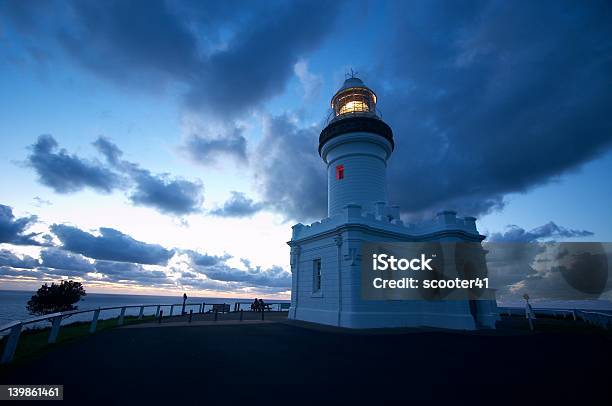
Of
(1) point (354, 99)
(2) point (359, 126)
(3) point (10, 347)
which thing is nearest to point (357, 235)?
(2) point (359, 126)

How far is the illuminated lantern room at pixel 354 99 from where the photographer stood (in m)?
20.7

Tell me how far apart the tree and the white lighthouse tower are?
30.7 m

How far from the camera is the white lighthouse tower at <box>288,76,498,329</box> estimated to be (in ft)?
49.3

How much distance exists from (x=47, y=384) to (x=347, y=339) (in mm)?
8608

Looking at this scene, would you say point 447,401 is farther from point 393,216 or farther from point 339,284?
point 393,216

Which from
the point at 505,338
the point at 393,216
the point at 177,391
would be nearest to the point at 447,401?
the point at 177,391

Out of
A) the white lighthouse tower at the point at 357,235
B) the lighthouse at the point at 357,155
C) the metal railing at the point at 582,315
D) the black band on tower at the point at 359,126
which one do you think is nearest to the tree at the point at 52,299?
the white lighthouse tower at the point at 357,235

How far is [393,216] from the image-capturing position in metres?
19.1

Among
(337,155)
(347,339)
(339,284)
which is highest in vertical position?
(337,155)

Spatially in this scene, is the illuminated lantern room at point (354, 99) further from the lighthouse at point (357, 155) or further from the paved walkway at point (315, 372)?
the paved walkway at point (315, 372)

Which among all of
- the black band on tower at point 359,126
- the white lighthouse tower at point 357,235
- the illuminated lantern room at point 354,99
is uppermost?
the illuminated lantern room at point 354,99

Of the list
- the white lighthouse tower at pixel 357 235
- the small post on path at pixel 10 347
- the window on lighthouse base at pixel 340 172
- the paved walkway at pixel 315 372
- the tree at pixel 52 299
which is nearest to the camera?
the paved walkway at pixel 315 372

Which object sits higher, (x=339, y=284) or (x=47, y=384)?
(x=339, y=284)

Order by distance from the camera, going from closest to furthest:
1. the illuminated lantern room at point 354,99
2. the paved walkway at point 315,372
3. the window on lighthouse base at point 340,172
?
the paved walkway at point 315,372, the window on lighthouse base at point 340,172, the illuminated lantern room at point 354,99
